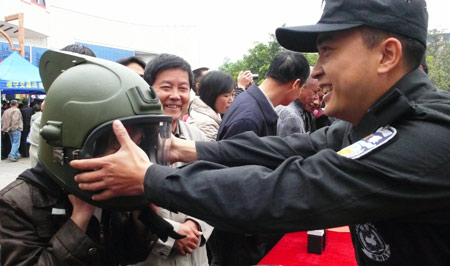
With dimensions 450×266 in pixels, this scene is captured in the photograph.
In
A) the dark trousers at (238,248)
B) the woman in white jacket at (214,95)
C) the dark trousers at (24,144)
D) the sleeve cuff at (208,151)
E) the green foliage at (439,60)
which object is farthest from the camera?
the green foliage at (439,60)

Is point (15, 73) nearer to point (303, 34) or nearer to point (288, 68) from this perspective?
point (288, 68)

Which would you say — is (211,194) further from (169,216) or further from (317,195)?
(169,216)

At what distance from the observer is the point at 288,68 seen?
2.87m

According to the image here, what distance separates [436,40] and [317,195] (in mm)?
33171

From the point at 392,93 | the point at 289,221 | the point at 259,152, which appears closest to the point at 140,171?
the point at 289,221

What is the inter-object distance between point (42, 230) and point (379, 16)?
1378 mm

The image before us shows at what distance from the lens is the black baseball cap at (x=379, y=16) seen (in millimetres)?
1111

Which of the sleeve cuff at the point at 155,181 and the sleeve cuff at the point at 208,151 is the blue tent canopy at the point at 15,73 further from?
the sleeve cuff at the point at 155,181

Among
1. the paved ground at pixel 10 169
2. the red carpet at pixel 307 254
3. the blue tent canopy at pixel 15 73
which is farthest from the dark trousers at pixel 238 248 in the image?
the blue tent canopy at pixel 15 73

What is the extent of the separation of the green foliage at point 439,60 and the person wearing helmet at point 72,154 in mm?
19573

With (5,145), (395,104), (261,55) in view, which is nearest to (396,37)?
(395,104)

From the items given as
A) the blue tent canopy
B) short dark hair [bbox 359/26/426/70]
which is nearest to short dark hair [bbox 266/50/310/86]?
short dark hair [bbox 359/26/426/70]

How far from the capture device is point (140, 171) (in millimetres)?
1108

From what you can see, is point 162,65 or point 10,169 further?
point 10,169
